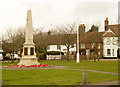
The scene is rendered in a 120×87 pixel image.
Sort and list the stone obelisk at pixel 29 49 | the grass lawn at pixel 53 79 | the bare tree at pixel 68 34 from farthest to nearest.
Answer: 1. the bare tree at pixel 68 34
2. the stone obelisk at pixel 29 49
3. the grass lawn at pixel 53 79

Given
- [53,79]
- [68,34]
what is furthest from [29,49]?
[68,34]

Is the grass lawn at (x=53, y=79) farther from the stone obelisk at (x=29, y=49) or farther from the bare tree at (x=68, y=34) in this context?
the bare tree at (x=68, y=34)

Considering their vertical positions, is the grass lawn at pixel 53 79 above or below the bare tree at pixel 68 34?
below

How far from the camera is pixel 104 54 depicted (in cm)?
6175

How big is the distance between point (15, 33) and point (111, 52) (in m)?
28.3

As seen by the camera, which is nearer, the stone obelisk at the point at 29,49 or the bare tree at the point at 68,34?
→ the stone obelisk at the point at 29,49

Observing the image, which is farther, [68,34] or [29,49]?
[68,34]

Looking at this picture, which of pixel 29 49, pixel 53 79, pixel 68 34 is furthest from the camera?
pixel 68 34

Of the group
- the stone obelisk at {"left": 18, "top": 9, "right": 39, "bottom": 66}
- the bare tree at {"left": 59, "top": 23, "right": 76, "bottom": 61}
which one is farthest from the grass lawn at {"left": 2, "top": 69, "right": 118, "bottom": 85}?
the bare tree at {"left": 59, "top": 23, "right": 76, "bottom": 61}

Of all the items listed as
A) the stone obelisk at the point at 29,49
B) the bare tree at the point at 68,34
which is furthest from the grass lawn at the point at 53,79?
the bare tree at the point at 68,34

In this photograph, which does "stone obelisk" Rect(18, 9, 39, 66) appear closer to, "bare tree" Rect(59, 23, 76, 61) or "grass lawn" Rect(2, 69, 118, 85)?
"grass lawn" Rect(2, 69, 118, 85)

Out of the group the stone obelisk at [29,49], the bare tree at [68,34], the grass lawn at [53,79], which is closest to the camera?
the grass lawn at [53,79]

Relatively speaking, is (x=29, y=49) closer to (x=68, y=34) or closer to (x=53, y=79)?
(x=53, y=79)

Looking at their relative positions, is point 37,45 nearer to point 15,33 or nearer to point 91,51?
point 15,33
